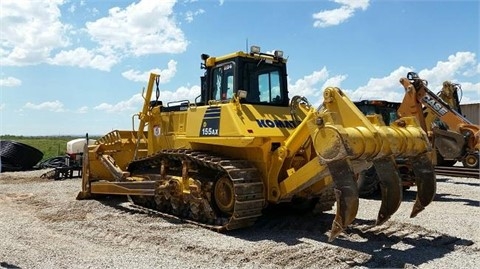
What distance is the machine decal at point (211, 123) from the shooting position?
8.36m

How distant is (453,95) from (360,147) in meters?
9.39

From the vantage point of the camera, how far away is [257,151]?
8070 mm

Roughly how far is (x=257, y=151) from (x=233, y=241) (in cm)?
156

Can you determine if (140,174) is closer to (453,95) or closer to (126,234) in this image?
(126,234)

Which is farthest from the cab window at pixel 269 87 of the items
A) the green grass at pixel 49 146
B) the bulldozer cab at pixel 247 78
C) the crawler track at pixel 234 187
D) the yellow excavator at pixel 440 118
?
the green grass at pixel 49 146

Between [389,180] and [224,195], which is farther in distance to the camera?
[224,195]

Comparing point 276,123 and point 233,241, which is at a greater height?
point 276,123

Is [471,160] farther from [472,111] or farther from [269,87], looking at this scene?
[472,111]

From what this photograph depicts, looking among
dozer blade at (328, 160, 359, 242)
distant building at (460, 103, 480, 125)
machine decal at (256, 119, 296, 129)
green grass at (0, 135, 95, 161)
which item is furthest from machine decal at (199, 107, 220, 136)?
distant building at (460, 103, 480, 125)

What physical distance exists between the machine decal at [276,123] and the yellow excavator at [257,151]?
0.02 m

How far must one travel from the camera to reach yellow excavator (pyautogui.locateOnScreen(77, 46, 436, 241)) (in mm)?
6406

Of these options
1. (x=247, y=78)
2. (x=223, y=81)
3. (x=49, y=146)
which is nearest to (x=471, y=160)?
(x=247, y=78)

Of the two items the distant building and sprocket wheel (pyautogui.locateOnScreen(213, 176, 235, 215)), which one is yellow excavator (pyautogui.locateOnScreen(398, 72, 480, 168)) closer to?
sprocket wheel (pyautogui.locateOnScreen(213, 176, 235, 215))

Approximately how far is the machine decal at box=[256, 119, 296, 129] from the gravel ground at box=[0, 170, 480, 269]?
1.65m
